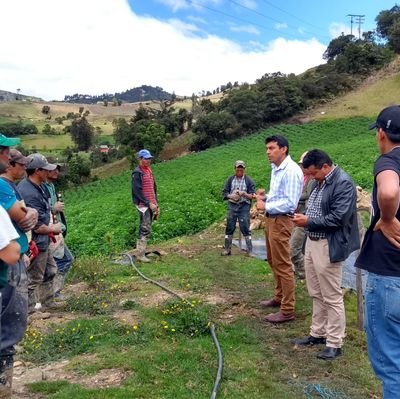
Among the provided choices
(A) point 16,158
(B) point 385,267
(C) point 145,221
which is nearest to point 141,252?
(C) point 145,221

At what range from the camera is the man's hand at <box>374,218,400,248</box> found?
279cm

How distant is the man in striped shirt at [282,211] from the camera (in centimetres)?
564

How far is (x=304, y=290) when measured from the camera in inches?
281

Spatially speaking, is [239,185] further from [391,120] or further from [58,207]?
[391,120]

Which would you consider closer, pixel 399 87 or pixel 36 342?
pixel 36 342

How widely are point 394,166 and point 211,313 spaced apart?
158 inches

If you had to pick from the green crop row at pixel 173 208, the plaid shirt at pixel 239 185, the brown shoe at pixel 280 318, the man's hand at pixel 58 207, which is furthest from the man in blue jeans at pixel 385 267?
the green crop row at pixel 173 208

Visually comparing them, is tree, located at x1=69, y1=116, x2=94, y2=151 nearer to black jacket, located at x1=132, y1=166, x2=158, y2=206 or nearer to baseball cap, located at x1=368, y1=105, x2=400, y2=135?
black jacket, located at x1=132, y1=166, x2=158, y2=206

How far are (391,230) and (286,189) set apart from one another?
111 inches

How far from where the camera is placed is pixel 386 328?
285 centimetres

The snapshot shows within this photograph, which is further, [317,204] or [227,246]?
[227,246]

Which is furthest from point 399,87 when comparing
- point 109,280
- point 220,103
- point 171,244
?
point 109,280

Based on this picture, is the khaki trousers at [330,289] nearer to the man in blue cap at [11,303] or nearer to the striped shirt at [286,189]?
the striped shirt at [286,189]

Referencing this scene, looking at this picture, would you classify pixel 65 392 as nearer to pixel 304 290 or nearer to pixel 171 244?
pixel 304 290
